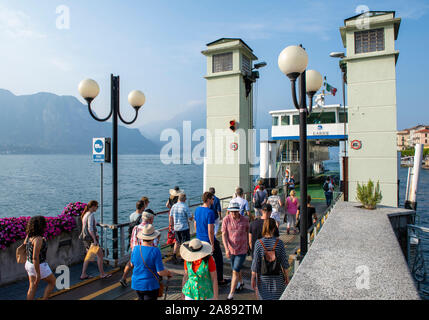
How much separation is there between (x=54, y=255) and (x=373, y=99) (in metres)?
11.4

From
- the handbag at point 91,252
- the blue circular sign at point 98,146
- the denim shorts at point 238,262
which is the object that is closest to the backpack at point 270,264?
the denim shorts at point 238,262

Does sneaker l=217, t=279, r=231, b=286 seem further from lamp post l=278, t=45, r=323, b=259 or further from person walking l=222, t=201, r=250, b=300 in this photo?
lamp post l=278, t=45, r=323, b=259

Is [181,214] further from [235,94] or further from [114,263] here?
[235,94]

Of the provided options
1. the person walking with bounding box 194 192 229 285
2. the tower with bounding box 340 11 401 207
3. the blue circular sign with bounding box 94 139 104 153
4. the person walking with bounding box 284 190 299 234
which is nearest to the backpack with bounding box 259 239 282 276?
the person walking with bounding box 194 192 229 285

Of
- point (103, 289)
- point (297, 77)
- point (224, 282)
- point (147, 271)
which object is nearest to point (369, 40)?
point (297, 77)

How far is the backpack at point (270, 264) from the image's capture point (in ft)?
12.8

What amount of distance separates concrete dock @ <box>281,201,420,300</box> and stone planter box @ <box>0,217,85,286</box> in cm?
553

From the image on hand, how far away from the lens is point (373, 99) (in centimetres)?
1055

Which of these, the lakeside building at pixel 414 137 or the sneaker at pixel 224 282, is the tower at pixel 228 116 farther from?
the lakeside building at pixel 414 137

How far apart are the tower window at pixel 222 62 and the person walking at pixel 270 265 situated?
10230 mm

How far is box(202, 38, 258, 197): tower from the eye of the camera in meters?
12.6

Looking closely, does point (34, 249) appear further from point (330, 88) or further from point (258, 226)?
point (330, 88)
